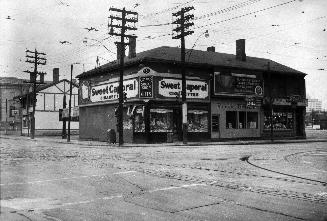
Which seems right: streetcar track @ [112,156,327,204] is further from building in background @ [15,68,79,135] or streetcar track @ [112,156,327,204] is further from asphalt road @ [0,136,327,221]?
building in background @ [15,68,79,135]

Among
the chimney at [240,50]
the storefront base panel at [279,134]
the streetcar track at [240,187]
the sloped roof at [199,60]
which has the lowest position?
the streetcar track at [240,187]

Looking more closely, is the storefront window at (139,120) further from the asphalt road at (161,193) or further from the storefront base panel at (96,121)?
the asphalt road at (161,193)

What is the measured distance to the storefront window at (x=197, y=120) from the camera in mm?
36031

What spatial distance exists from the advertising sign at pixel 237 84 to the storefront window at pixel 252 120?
210 centimetres

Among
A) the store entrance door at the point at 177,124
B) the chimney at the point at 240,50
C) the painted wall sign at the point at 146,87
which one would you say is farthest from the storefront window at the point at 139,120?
the chimney at the point at 240,50

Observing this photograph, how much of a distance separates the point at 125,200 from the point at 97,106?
33179 millimetres

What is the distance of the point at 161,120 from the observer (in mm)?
34406

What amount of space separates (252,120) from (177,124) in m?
9.14

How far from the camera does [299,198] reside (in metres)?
8.52

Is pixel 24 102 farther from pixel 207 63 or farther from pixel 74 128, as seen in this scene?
pixel 207 63

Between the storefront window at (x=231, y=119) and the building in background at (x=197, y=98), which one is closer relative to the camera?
the building in background at (x=197, y=98)

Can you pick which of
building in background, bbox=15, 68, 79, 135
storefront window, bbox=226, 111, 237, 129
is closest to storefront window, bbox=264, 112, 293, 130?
storefront window, bbox=226, 111, 237, 129

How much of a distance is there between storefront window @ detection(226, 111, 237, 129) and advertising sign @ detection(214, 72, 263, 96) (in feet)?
6.90

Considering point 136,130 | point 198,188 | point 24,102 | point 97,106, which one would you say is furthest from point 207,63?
point 24,102
